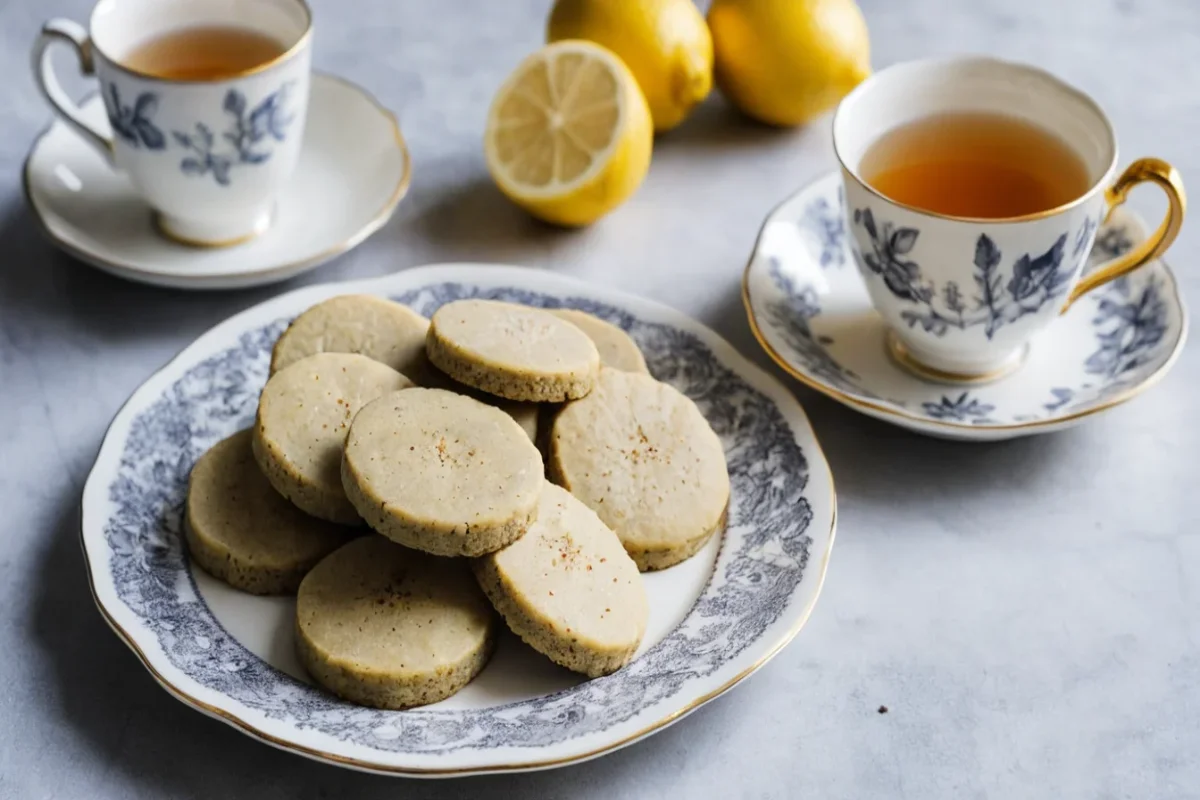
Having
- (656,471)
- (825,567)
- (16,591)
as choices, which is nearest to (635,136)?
(656,471)

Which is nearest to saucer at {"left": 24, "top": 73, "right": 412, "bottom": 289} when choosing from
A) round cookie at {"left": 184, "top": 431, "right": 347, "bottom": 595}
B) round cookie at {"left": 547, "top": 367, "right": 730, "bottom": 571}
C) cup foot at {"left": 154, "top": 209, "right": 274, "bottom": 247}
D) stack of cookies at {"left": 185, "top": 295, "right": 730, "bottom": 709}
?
cup foot at {"left": 154, "top": 209, "right": 274, "bottom": 247}

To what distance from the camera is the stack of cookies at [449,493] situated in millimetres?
1111

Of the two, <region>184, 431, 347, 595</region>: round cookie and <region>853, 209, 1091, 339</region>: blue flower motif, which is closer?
<region>184, 431, 347, 595</region>: round cookie

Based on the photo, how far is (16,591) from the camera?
1.28 m

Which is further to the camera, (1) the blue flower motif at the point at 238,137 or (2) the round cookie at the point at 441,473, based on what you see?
(1) the blue flower motif at the point at 238,137

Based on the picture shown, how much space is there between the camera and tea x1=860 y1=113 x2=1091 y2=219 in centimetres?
143

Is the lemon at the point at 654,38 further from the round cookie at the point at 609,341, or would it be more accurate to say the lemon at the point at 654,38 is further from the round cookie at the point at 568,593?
the round cookie at the point at 568,593

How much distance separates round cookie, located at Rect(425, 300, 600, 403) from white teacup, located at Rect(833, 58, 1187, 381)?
1.14 ft

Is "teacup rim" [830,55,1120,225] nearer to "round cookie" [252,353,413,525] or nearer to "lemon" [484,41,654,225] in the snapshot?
"lemon" [484,41,654,225]

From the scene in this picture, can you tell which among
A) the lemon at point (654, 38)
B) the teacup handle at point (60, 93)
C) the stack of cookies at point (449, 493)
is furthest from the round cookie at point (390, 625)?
the lemon at point (654, 38)

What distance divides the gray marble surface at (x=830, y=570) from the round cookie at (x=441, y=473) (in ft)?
0.71

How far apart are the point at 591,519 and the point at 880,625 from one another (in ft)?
1.01

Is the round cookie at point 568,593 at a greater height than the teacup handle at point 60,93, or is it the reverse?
the teacup handle at point 60,93

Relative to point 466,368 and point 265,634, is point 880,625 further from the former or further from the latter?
point 265,634
